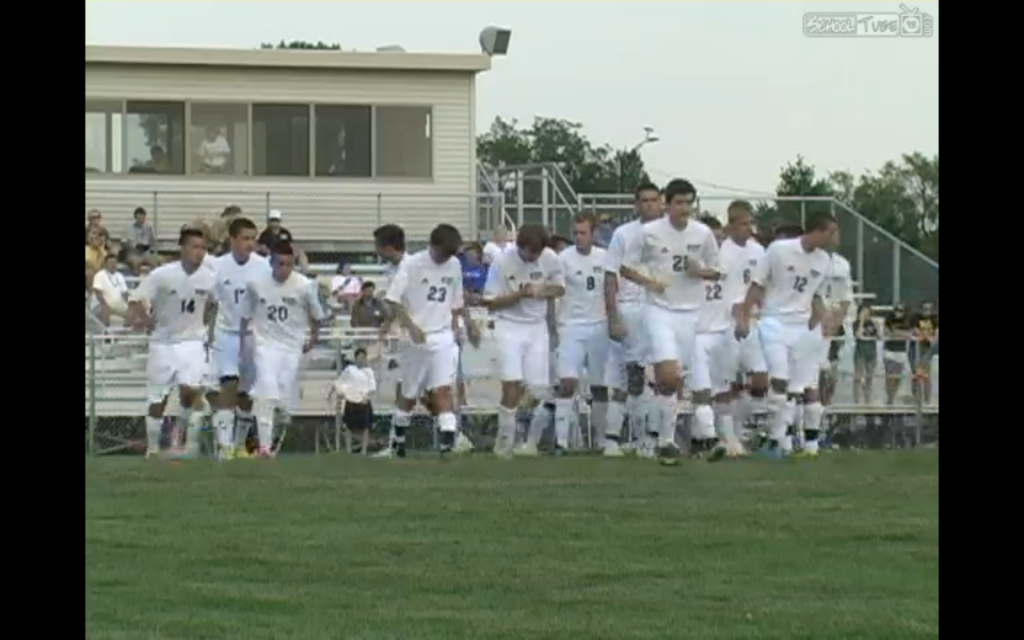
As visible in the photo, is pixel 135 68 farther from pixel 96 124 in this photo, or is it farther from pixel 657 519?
pixel 657 519

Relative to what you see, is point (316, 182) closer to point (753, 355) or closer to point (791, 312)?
point (753, 355)

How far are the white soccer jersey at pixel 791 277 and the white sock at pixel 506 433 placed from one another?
283 centimetres

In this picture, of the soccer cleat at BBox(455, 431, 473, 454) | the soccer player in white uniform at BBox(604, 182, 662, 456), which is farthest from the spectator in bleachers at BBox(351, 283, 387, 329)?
the soccer player in white uniform at BBox(604, 182, 662, 456)

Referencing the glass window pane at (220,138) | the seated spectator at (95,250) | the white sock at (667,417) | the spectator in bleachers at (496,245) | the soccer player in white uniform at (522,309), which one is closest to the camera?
the white sock at (667,417)

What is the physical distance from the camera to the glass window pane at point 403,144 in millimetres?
37812

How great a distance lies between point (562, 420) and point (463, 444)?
5.30 ft

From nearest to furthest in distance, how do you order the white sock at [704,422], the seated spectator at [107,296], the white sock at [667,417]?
the white sock at [667,417] → the white sock at [704,422] → the seated spectator at [107,296]

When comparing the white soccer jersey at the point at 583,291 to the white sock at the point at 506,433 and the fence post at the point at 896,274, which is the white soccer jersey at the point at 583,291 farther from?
the fence post at the point at 896,274

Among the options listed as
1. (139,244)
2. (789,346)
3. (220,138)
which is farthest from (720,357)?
(220,138)

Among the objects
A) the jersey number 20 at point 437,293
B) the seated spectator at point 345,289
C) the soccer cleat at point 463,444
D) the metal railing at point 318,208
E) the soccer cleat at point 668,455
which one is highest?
the metal railing at point 318,208

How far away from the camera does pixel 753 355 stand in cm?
2005

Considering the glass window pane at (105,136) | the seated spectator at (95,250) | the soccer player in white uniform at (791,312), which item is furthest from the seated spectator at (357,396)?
the glass window pane at (105,136)
